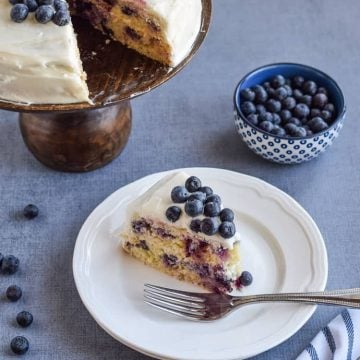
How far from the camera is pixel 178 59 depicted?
7.86ft

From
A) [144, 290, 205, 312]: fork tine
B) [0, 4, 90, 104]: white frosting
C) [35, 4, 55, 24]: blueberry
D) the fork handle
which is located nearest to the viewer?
the fork handle

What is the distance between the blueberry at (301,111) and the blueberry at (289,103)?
0.02m

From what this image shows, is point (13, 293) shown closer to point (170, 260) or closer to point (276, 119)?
point (170, 260)

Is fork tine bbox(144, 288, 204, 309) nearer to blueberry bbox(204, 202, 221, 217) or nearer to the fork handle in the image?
the fork handle

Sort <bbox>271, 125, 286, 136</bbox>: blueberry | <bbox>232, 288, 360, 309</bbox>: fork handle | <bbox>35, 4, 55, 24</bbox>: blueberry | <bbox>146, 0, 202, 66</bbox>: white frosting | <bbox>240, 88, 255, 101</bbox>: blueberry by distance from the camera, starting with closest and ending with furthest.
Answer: <bbox>232, 288, 360, 309</bbox>: fork handle → <bbox>35, 4, 55, 24</bbox>: blueberry → <bbox>146, 0, 202, 66</bbox>: white frosting → <bbox>271, 125, 286, 136</bbox>: blueberry → <bbox>240, 88, 255, 101</bbox>: blueberry

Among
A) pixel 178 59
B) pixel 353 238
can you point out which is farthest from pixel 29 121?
pixel 353 238

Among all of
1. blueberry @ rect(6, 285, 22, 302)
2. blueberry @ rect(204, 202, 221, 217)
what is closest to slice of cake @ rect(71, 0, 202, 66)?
blueberry @ rect(204, 202, 221, 217)

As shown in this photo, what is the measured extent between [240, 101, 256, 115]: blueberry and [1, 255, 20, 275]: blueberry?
2.99ft

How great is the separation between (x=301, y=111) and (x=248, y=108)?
18 cm

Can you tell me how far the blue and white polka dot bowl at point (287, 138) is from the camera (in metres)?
2.46

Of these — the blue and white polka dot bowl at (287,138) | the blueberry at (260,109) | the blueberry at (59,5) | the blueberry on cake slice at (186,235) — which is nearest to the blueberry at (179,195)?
the blueberry on cake slice at (186,235)

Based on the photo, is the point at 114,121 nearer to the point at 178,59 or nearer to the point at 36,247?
the point at 178,59

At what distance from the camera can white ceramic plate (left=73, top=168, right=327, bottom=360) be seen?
197 centimetres

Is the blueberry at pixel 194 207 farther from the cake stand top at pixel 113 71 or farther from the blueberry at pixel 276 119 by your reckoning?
the blueberry at pixel 276 119
